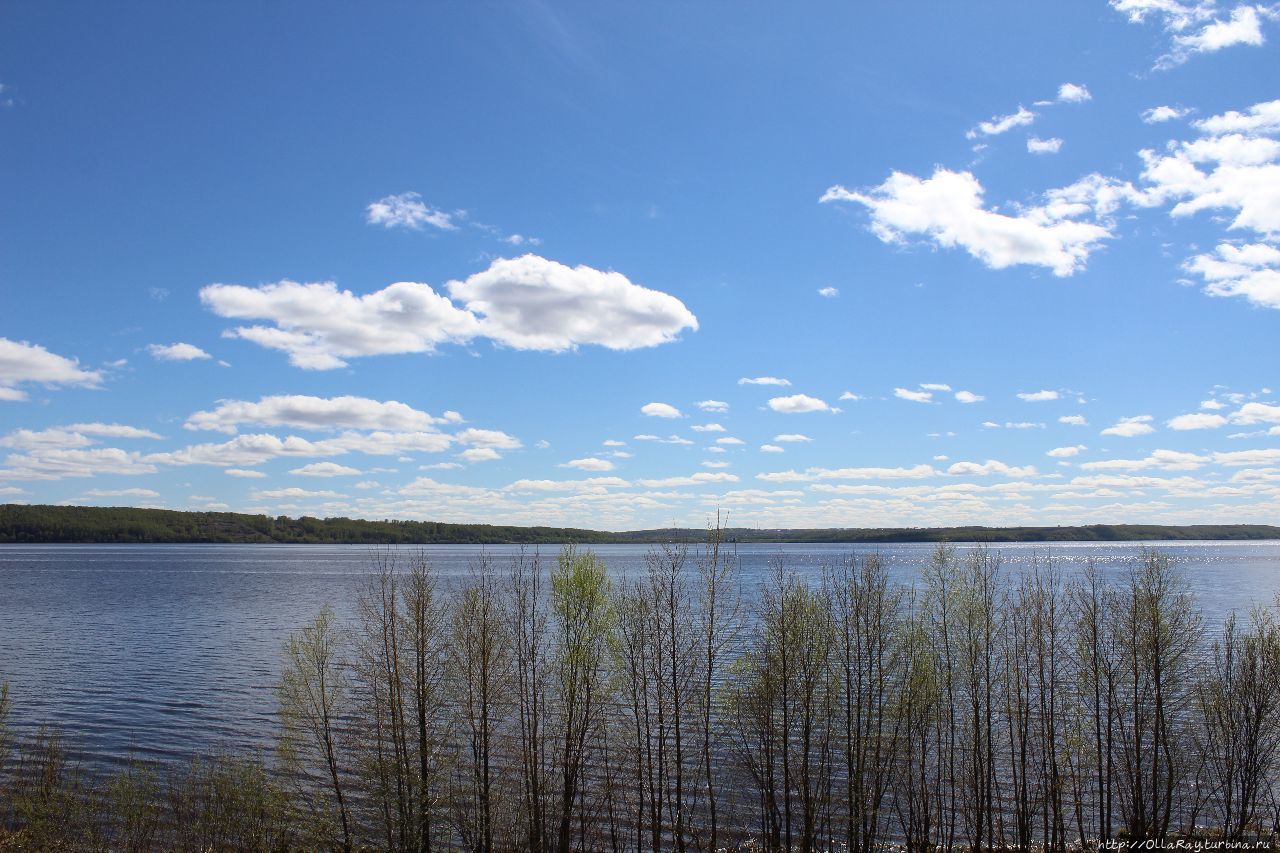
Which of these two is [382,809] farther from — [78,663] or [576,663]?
Answer: [78,663]

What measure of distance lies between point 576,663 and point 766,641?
346 inches

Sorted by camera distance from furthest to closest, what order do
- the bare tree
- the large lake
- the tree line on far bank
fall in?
1. the large lake
2. the bare tree
3. the tree line on far bank

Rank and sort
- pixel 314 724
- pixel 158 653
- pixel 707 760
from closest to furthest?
pixel 707 760, pixel 314 724, pixel 158 653

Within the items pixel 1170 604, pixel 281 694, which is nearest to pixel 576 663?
pixel 281 694

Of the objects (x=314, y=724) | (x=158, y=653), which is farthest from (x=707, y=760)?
(x=158, y=653)

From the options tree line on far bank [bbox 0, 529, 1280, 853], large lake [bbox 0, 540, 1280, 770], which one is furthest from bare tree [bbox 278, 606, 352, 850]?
large lake [bbox 0, 540, 1280, 770]

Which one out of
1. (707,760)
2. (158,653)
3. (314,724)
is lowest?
(158,653)

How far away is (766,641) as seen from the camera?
37406 millimetres

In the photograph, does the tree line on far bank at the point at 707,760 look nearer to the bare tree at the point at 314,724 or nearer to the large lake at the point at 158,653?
the bare tree at the point at 314,724

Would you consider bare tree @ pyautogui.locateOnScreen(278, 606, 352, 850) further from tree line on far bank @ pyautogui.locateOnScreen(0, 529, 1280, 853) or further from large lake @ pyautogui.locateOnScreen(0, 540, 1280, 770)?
large lake @ pyautogui.locateOnScreen(0, 540, 1280, 770)

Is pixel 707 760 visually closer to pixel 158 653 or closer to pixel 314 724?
pixel 314 724

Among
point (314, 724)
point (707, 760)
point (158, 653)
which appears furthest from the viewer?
point (158, 653)

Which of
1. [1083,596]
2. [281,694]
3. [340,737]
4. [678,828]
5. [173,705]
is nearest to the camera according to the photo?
[678,828]

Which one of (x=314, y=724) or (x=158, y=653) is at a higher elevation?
(x=314, y=724)
